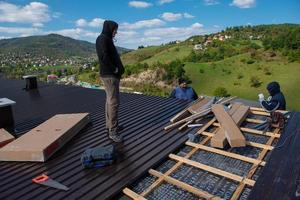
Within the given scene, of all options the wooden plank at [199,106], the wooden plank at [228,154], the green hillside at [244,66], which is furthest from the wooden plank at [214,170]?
the green hillside at [244,66]

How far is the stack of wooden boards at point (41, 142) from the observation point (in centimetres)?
405

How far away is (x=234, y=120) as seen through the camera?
17.2 ft

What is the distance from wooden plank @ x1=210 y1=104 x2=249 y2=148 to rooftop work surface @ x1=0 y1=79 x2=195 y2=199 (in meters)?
0.59

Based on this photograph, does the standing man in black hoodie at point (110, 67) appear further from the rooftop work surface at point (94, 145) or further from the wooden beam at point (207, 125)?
the wooden beam at point (207, 125)

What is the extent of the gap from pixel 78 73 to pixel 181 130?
7269cm

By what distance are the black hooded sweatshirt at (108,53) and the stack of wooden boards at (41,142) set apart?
1.20 m

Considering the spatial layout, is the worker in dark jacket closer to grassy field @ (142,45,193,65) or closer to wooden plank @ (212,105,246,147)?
wooden plank @ (212,105,246,147)

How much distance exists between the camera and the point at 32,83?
419 inches

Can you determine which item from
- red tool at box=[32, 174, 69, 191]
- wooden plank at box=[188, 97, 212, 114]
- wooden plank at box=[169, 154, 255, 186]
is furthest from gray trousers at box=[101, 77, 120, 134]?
wooden plank at box=[188, 97, 212, 114]

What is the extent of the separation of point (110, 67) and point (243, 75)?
57.9 meters

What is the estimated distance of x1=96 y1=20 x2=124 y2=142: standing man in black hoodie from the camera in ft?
14.4

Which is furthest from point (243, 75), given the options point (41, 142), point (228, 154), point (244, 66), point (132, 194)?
point (132, 194)

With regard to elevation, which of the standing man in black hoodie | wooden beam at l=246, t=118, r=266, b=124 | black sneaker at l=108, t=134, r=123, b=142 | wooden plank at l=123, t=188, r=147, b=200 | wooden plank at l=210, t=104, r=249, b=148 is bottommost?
wooden plank at l=123, t=188, r=147, b=200

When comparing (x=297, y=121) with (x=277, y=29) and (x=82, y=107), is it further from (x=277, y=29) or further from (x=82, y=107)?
(x=277, y=29)
